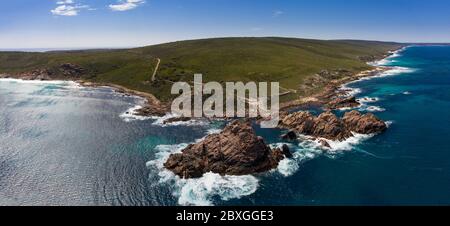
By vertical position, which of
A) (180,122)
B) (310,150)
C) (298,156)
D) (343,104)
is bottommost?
(298,156)

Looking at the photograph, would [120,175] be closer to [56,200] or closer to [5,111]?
[56,200]

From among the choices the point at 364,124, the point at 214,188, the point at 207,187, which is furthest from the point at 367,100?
the point at 207,187

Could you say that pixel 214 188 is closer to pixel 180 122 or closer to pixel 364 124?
pixel 180 122

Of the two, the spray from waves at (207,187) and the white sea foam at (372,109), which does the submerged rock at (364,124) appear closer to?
the white sea foam at (372,109)

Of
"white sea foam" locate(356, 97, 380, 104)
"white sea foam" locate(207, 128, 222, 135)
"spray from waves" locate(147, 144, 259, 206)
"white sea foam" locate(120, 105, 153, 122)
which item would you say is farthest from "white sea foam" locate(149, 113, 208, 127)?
"white sea foam" locate(356, 97, 380, 104)
